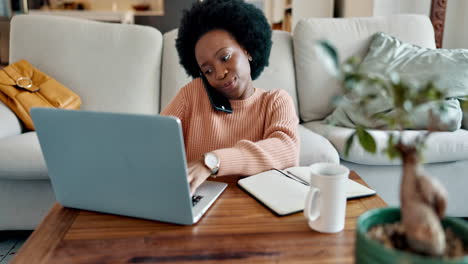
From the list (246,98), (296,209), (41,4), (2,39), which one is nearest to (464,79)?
(246,98)

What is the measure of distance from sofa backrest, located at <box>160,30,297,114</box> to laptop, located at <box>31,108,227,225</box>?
1283mm

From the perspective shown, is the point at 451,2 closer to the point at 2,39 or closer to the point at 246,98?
the point at 246,98

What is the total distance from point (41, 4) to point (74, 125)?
5.58 meters

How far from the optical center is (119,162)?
0.72m

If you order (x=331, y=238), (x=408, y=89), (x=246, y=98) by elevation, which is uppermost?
(x=408, y=89)

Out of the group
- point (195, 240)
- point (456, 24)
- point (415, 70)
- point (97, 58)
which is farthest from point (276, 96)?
point (456, 24)

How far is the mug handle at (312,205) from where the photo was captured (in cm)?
71

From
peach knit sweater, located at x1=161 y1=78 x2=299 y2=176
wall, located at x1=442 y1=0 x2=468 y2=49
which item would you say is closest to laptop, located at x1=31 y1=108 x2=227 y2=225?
peach knit sweater, located at x1=161 y1=78 x2=299 y2=176

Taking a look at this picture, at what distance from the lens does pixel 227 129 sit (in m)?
1.28

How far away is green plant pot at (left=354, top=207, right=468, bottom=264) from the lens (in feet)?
1.36

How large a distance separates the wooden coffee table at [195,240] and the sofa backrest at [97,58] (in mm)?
1252

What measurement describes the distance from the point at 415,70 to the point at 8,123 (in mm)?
Result: 1926

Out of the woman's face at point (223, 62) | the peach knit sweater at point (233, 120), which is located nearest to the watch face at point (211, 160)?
the peach knit sweater at point (233, 120)

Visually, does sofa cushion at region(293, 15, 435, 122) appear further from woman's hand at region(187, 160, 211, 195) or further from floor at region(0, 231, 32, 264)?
floor at region(0, 231, 32, 264)
